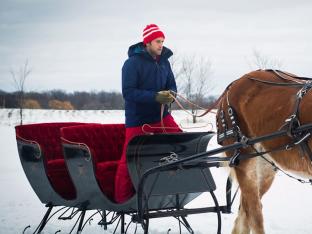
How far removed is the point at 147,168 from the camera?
4094 mm

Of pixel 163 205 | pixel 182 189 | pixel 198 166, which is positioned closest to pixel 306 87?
pixel 198 166

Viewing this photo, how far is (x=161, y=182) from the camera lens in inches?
161

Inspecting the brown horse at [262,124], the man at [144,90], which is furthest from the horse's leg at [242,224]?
the man at [144,90]

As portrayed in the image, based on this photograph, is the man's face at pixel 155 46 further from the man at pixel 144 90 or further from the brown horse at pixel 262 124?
the brown horse at pixel 262 124

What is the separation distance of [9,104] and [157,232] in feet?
159

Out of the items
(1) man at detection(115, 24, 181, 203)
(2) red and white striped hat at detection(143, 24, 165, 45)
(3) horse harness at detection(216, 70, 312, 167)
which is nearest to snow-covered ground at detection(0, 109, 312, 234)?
(3) horse harness at detection(216, 70, 312, 167)

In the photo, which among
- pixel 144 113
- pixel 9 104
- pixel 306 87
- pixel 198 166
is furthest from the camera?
pixel 9 104

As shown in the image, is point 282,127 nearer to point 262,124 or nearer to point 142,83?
point 262,124

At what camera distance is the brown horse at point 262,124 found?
3.29 m

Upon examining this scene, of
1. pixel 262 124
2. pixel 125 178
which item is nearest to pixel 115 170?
pixel 125 178

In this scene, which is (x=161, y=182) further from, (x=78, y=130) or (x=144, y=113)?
(x=78, y=130)

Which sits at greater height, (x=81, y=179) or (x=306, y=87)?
(x=306, y=87)

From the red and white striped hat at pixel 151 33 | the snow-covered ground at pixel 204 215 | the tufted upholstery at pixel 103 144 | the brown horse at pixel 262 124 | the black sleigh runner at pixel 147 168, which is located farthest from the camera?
the snow-covered ground at pixel 204 215

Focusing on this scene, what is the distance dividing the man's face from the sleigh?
880mm
